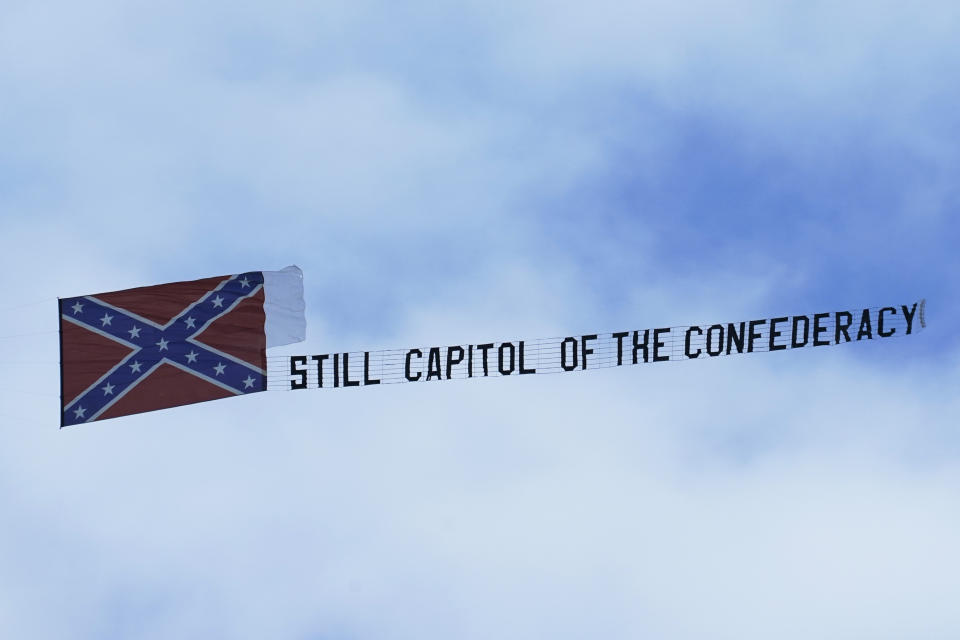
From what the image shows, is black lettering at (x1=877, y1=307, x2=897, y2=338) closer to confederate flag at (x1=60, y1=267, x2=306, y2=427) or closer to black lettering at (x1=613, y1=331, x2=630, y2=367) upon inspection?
black lettering at (x1=613, y1=331, x2=630, y2=367)

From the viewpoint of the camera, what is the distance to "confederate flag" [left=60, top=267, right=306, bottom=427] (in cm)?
6819

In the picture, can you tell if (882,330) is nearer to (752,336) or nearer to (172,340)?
(752,336)

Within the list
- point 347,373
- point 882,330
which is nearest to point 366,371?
point 347,373

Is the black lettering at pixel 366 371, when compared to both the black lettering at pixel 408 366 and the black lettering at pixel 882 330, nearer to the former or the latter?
the black lettering at pixel 408 366

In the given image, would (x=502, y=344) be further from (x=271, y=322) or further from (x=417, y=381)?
(x=271, y=322)

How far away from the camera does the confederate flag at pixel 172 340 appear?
68.2 m

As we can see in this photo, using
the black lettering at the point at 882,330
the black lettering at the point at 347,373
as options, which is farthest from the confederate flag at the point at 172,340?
the black lettering at the point at 882,330

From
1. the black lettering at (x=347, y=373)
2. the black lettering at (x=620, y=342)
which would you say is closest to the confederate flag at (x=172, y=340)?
the black lettering at (x=347, y=373)

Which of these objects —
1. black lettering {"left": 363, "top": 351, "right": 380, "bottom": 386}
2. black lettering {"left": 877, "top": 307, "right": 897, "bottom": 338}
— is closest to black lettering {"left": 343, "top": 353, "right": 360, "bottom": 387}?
black lettering {"left": 363, "top": 351, "right": 380, "bottom": 386}

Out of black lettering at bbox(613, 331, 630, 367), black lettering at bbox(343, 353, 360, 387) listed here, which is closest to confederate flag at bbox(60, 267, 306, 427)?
black lettering at bbox(343, 353, 360, 387)

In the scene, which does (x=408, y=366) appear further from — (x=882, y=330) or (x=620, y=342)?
(x=882, y=330)

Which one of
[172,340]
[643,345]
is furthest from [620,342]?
[172,340]

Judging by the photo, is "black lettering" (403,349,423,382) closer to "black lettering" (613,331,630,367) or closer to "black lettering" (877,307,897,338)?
"black lettering" (613,331,630,367)

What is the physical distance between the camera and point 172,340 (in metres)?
69.9
